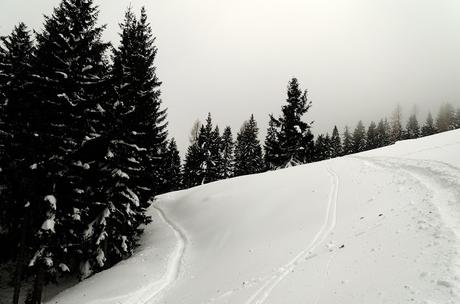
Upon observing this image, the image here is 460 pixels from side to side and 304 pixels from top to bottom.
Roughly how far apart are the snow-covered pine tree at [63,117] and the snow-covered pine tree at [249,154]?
163ft

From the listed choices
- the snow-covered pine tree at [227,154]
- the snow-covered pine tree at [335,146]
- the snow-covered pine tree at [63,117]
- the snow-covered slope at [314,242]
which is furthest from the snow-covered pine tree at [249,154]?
the snow-covered pine tree at [63,117]

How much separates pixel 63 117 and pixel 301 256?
13.3 meters

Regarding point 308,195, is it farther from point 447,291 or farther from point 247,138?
point 247,138

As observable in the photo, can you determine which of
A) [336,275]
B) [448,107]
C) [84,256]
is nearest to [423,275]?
[336,275]

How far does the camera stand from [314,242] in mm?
13555

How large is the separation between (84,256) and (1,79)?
13.8 metres

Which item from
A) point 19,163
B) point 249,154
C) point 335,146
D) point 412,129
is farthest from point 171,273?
point 412,129

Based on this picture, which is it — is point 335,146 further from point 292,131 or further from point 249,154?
point 292,131

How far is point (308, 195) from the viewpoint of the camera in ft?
67.9

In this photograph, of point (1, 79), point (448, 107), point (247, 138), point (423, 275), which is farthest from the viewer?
point (448, 107)

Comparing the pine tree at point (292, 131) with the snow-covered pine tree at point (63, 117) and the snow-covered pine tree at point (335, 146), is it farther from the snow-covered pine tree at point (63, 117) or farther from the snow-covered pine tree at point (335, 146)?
the snow-covered pine tree at point (335, 146)

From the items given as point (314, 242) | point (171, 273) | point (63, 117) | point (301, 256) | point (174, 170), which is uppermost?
point (63, 117)

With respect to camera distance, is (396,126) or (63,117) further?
(396,126)

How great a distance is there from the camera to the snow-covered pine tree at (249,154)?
2625 inches
